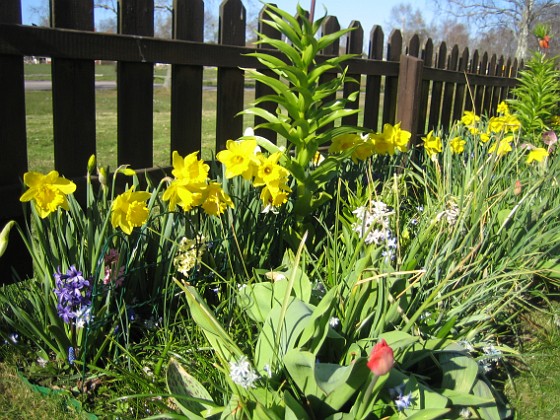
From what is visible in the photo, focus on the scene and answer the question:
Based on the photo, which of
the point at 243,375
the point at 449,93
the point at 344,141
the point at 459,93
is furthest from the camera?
the point at 459,93

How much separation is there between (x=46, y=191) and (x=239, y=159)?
2.18 ft

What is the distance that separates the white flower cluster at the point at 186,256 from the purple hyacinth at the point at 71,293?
0.30 metres

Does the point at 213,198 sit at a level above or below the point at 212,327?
above

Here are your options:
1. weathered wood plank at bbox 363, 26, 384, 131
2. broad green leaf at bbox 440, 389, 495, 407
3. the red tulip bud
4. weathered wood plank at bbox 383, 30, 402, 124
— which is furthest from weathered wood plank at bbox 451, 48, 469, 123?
the red tulip bud

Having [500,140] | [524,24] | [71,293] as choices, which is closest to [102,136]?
[500,140]

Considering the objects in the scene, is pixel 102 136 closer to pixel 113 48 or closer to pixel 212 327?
pixel 113 48

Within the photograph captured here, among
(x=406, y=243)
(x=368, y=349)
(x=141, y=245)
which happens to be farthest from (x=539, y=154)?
(x=141, y=245)

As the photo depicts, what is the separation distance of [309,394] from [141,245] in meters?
0.86

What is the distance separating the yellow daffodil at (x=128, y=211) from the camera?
5.74ft

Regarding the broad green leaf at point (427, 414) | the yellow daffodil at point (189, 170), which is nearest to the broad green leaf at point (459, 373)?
the broad green leaf at point (427, 414)

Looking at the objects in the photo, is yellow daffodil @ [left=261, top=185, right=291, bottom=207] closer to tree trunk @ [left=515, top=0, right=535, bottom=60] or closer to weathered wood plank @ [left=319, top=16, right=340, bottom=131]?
weathered wood plank @ [left=319, top=16, right=340, bottom=131]

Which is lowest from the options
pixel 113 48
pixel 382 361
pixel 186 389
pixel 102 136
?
pixel 102 136

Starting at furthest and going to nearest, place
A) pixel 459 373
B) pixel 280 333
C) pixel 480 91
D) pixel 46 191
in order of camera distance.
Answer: pixel 480 91 → pixel 46 191 → pixel 459 373 → pixel 280 333

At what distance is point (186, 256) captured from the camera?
75.8 inches
